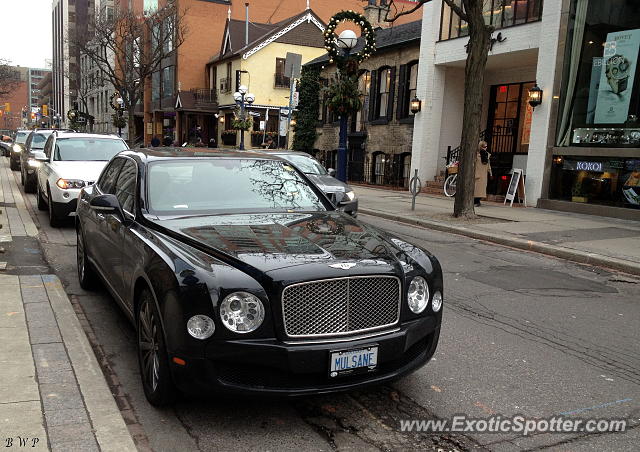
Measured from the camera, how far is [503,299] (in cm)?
655

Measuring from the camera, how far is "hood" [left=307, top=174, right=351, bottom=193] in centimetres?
1134

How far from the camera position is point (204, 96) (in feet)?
151

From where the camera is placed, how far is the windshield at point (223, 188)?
14.6 ft

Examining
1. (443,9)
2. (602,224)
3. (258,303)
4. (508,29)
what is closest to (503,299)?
(258,303)

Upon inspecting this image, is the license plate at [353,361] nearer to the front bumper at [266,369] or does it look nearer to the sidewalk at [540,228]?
the front bumper at [266,369]

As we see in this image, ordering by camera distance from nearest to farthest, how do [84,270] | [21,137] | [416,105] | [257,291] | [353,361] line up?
[257,291], [353,361], [84,270], [416,105], [21,137]

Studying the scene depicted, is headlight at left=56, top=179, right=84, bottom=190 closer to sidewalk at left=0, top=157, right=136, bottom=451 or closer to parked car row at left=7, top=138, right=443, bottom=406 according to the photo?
sidewalk at left=0, top=157, right=136, bottom=451

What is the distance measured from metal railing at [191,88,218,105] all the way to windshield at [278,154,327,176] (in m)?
34.3

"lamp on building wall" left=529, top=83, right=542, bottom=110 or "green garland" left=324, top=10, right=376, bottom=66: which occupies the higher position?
"green garland" left=324, top=10, right=376, bottom=66

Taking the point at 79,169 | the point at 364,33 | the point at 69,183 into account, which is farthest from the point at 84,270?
the point at 364,33

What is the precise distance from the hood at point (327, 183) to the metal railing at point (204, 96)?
3534 cm

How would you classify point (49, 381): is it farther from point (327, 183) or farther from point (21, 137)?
point (21, 137)

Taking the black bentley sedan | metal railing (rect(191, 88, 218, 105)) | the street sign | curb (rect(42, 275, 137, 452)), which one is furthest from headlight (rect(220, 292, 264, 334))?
metal railing (rect(191, 88, 218, 105))

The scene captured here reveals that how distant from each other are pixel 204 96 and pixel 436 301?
45.0 m
